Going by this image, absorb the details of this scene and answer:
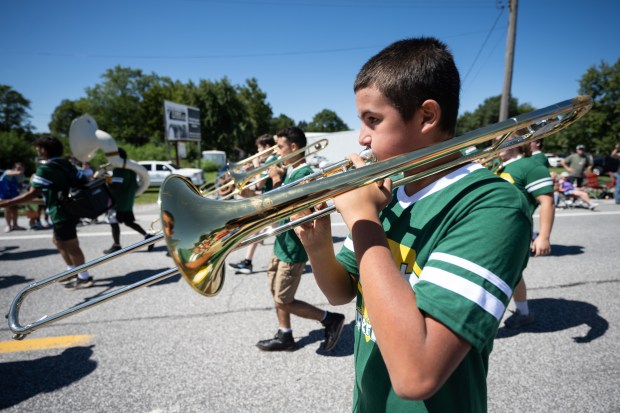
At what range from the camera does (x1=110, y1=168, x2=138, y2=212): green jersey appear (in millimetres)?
5672

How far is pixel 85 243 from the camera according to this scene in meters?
6.70

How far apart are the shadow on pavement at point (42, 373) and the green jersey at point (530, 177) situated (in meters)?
4.21

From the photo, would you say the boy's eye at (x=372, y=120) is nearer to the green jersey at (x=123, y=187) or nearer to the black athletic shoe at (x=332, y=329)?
the black athletic shoe at (x=332, y=329)

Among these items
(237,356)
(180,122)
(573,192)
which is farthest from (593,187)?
(180,122)

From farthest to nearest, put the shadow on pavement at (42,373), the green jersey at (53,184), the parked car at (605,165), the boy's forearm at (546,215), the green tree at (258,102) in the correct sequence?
the green tree at (258,102)
the parked car at (605,165)
the green jersey at (53,184)
the boy's forearm at (546,215)
the shadow on pavement at (42,373)

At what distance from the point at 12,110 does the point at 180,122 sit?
172 ft

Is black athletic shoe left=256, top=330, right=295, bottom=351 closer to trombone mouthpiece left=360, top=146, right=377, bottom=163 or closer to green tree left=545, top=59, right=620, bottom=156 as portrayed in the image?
trombone mouthpiece left=360, top=146, right=377, bottom=163

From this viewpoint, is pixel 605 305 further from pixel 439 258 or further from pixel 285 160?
pixel 439 258

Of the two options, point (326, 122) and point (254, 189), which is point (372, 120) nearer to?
point (254, 189)

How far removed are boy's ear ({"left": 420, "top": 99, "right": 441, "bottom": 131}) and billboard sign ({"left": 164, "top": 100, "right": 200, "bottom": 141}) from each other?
20.3m

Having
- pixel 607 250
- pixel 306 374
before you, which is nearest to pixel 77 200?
pixel 306 374

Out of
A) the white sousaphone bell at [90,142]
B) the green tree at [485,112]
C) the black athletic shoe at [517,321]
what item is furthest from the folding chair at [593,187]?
the green tree at [485,112]

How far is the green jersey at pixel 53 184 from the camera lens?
417cm

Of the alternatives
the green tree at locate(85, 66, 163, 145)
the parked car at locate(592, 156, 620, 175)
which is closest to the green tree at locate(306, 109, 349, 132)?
the green tree at locate(85, 66, 163, 145)
